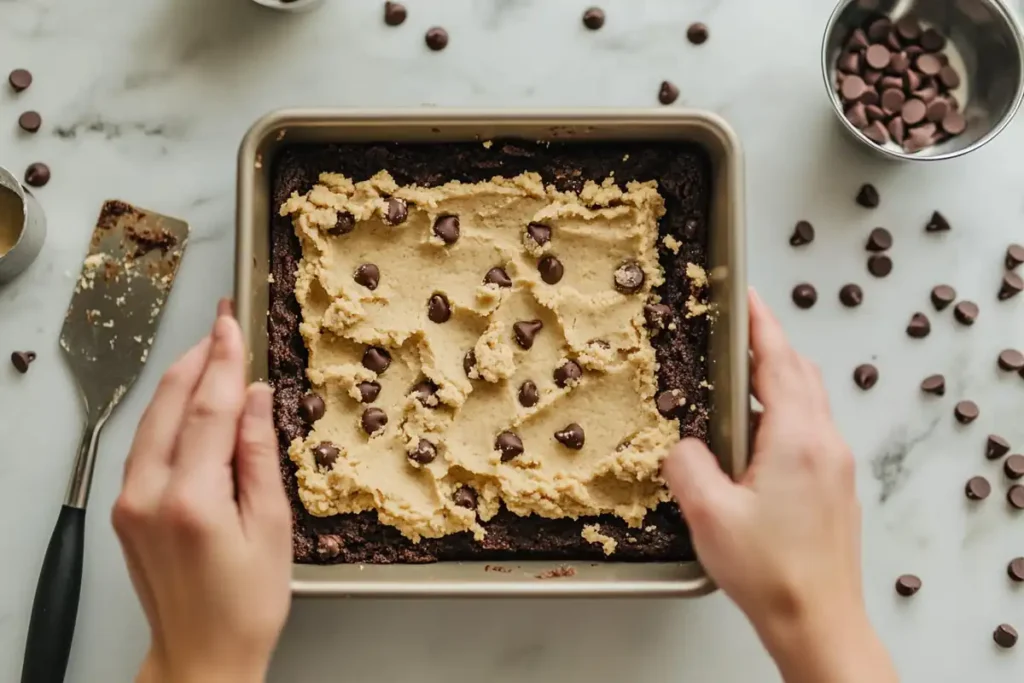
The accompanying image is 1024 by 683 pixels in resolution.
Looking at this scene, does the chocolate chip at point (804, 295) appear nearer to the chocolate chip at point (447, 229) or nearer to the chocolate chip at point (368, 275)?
the chocolate chip at point (447, 229)

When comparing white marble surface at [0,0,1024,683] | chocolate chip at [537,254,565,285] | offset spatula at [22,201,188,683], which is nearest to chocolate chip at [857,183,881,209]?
white marble surface at [0,0,1024,683]

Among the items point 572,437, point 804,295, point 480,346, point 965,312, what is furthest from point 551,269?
point 965,312

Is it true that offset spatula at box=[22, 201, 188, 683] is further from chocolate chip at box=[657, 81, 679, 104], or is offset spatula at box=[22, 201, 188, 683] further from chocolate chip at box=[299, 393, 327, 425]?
chocolate chip at box=[657, 81, 679, 104]

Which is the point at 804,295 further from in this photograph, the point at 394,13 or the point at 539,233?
the point at 394,13

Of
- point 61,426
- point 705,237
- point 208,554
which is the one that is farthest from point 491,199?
point 61,426

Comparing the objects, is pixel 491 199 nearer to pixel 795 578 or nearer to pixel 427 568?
pixel 427 568

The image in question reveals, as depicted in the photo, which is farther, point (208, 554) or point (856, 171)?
point (856, 171)
